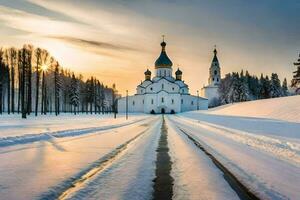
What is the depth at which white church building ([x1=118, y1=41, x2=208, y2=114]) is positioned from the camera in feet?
388

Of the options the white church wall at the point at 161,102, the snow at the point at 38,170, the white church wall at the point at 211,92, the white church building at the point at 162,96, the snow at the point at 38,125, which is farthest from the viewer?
the white church wall at the point at 211,92

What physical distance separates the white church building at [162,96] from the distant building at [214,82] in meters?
12.7

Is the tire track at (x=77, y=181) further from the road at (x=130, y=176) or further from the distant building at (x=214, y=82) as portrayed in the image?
the distant building at (x=214, y=82)

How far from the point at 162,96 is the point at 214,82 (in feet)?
106

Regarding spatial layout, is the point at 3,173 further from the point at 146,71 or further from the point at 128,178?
→ the point at 146,71

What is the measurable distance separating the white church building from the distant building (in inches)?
501

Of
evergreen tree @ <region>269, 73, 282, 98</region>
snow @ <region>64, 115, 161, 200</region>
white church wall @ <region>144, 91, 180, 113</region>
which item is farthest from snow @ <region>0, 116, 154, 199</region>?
white church wall @ <region>144, 91, 180, 113</region>

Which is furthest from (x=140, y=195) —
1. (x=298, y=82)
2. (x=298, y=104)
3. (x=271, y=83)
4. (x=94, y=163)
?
(x=271, y=83)

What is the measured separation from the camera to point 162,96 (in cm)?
11831

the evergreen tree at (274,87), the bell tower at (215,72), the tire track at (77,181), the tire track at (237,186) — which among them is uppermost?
the bell tower at (215,72)

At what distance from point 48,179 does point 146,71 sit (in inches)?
5031

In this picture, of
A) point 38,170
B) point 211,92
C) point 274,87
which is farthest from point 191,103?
point 38,170

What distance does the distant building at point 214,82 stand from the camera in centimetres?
13912

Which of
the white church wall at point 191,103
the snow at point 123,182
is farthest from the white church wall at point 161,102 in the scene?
the snow at point 123,182
